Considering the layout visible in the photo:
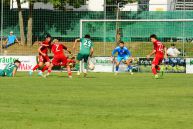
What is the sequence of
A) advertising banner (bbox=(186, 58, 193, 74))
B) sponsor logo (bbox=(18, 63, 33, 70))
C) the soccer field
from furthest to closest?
sponsor logo (bbox=(18, 63, 33, 70)) → advertising banner (bbox=(186, 58, 193, 74)) → the soccer field

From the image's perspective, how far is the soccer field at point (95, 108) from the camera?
41.3 ft

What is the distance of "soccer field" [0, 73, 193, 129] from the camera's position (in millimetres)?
12602

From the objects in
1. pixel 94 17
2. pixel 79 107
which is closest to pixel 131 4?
pixel 94 17

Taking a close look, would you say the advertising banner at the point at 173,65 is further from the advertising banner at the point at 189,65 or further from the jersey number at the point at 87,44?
the jersey number at the point at 87,44

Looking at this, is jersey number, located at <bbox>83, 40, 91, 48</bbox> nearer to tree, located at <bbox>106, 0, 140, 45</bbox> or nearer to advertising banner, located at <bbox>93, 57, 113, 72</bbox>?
advertising banner, located at <bbox>93, 57, 113, 72</bbox>

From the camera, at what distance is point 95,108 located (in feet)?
51.0

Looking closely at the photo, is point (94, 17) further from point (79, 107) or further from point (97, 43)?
point (79, 107)

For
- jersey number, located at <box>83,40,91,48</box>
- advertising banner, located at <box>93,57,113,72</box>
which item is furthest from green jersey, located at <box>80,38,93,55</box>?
advertising banner, located at <box>93,57,113,72</box>

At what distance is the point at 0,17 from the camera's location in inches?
1795

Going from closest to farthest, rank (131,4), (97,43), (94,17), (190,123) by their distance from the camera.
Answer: (190,123), (97,43), (94,17), (131,4)

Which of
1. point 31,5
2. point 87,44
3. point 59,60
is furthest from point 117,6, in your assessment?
point 59,60

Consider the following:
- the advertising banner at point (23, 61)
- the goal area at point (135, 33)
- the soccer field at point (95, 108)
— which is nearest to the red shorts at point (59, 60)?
the advertising banner at point (23, 61)

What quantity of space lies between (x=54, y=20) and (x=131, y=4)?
823cm

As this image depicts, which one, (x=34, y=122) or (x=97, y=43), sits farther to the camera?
(x=97, y=43)
